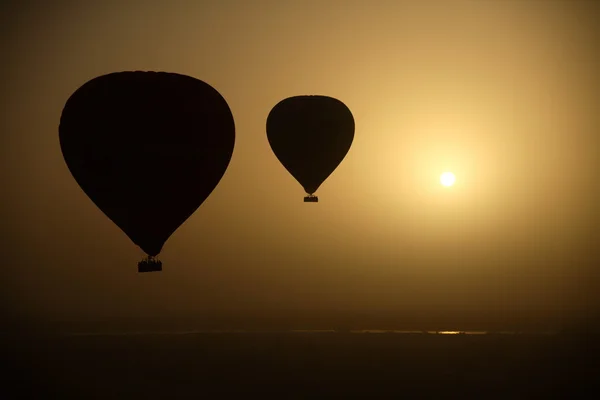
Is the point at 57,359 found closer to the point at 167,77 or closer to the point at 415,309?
the point at 415,309

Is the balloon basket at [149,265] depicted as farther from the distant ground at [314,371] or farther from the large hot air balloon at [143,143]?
the distant ground at [314,371]

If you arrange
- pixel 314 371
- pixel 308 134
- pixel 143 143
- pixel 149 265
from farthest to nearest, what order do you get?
1. pixel 314 371
2. pixel 308 134
3. pixel 143 143
4. pixel 149 265

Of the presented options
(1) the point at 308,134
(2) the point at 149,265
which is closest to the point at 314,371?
(1) the point at 308,134

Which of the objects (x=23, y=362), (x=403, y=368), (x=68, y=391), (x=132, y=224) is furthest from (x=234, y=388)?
(x=132, y=224)

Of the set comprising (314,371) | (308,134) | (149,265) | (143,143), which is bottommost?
(314,371)

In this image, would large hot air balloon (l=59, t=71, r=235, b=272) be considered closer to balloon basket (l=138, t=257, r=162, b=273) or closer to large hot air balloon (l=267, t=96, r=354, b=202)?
balloon basket (l=138, t=257, r=162, b=273)

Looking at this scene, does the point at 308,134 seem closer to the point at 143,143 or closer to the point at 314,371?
the point at 143,143

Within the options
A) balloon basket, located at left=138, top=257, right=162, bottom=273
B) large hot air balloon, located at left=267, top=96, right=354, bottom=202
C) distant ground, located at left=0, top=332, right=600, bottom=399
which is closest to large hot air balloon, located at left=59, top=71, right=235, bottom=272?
balloon basket, located at left=138, top=257, right=162, bottom=273

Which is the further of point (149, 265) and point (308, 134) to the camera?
point (308, 134)
